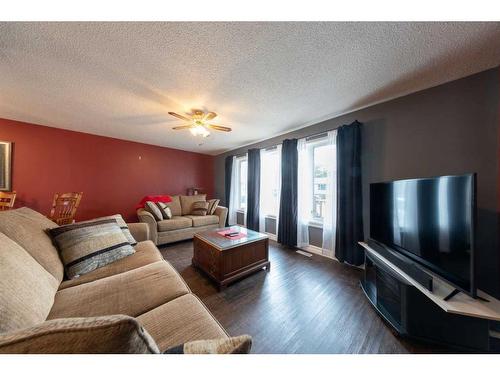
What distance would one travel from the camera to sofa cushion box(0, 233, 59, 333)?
0.58 m

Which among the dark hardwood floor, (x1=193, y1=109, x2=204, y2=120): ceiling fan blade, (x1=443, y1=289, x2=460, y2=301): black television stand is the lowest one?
the dark hardwood floor

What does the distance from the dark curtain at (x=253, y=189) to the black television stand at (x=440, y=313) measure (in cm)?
246

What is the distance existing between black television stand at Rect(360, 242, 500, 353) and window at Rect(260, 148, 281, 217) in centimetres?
225

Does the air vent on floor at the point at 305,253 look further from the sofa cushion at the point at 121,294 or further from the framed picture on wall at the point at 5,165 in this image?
the framed picture on wall at the point at 5,165

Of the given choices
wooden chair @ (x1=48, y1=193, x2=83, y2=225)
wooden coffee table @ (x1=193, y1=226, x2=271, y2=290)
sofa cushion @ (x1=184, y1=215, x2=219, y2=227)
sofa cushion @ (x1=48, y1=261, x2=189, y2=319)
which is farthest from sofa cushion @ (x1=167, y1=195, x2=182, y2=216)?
sofa cushion @ (x1=48, y1=261, x2=189, y2=319)

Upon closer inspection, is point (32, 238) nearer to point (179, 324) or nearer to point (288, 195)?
point (179, 324)

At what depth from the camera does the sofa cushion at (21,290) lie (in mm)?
579

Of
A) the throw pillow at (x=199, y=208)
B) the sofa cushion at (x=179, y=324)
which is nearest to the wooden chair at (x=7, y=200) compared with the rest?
the throw pillow at (x=199, y=208)

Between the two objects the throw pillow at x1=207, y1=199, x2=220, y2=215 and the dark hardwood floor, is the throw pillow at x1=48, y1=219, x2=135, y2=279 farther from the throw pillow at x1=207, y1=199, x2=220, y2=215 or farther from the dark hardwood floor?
the throw pillow at x1=207, y1=199, x2=220, y2=215

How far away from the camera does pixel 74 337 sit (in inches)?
13.1
